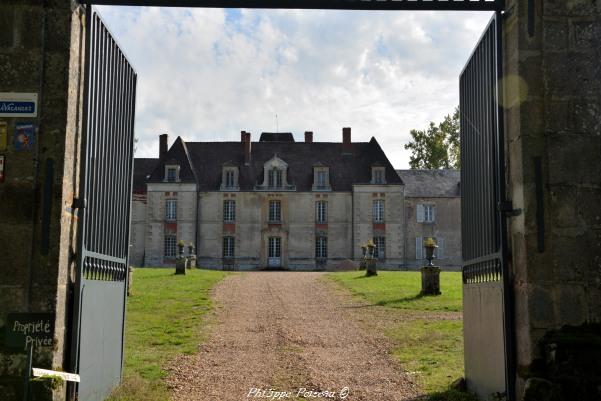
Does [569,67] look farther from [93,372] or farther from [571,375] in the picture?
[93,372]

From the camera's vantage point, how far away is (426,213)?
3750 centimetres

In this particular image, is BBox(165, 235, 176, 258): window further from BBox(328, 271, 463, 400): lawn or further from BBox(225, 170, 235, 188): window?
BBox(328, 271, 463, 400): lawn

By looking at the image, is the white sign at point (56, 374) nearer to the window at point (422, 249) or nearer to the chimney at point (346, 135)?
the window at point (422, 249)

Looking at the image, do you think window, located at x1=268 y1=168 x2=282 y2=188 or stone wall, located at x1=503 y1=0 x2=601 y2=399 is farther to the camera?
window, located at x1=268 y1=168 x2=282 y2=188

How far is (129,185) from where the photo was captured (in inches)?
250

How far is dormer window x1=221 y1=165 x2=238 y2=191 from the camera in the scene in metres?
36.5

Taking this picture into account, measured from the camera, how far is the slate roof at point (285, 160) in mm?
36688

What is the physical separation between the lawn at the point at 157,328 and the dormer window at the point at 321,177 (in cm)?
1746

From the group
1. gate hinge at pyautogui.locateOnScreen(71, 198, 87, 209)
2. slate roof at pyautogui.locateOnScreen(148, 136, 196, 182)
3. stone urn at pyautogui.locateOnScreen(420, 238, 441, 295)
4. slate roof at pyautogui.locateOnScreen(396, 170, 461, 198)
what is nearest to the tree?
slate roof at pyautogui.locateOnScreen(396, 170, 461, 198)

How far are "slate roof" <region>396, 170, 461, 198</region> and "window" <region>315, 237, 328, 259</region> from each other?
18.9 feet

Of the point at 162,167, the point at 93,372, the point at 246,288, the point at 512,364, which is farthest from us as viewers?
the point at 162,167

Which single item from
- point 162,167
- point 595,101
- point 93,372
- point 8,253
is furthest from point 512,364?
point 162,167

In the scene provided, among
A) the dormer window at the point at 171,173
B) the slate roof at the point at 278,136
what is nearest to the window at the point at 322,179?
the slate roof at the point at 278,136

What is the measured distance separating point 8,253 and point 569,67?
4350 mm
